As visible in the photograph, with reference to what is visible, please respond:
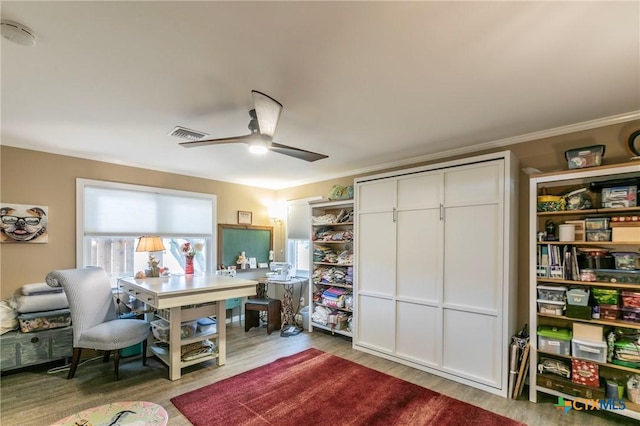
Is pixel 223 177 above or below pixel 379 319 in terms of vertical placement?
above

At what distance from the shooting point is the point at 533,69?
74.5 inches

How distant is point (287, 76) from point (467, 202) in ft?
7.36

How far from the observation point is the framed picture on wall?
5539 millimetres

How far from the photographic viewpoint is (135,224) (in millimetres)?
4312

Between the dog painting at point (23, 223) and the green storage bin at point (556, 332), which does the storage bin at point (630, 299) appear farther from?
the dog painting at point (23, 223)

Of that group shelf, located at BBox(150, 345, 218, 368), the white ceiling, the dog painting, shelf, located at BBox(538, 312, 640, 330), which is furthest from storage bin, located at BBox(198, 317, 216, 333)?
shelf, located at BBox(538, 312, 640, 330)

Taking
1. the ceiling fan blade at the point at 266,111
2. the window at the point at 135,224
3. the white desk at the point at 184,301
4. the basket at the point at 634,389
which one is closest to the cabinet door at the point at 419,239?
the basket at the point at 634,389

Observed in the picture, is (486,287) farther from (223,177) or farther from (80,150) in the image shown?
(80,150)

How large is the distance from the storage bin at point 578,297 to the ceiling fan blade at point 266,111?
2934 millimetres

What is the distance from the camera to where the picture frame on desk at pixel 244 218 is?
5539 millimetres

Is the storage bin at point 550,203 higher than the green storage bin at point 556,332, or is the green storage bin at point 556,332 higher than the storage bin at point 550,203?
the storage bin at point 550,203

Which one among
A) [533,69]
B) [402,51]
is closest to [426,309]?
[533,69]

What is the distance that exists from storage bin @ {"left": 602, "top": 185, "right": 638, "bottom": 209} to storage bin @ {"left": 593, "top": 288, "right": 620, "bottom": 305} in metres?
0.71

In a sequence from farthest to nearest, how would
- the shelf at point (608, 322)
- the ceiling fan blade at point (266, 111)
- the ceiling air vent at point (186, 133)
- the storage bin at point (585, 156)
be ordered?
the ceiling air vent at point (186, 133) < the storage bin at point (585, 156) < the shelf at point (608, 322) < the ceiling fan blade at point (266, 111)
